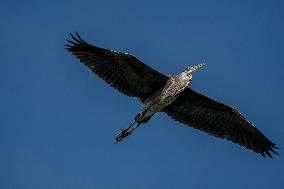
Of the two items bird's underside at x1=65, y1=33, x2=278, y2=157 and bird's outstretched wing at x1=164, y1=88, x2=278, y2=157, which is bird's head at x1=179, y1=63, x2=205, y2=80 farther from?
bird's outstretched wing at x1=164, y1=88, x2=278, y2=157

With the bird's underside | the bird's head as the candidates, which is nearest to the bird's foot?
the bird's underside

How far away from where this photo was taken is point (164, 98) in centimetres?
1730

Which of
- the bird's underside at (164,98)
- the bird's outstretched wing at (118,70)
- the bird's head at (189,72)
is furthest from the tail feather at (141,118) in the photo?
the bird's head at (189,72)

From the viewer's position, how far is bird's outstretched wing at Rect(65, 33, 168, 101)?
17.3m

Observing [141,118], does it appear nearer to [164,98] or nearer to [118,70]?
[164,98]

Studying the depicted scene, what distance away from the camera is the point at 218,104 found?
60.1 ft

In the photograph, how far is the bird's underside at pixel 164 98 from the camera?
1733 centimetres

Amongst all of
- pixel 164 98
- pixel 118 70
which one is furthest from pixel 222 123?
pixel 118 70

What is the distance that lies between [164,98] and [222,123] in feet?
7.55

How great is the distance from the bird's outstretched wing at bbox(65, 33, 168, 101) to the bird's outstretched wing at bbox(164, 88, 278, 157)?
1204 millimetres

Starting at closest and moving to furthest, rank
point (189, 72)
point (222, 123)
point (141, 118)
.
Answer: point (189, 72)
point (141, 118)
point (222, 123)

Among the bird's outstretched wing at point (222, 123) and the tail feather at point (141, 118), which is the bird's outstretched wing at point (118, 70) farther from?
the bird's outstretched wing at point (222, 123)

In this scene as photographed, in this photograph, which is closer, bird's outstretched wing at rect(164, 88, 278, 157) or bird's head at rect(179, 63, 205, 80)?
bird's head at rect(179, 63, 205, 80)

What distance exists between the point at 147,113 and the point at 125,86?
3.42ft
